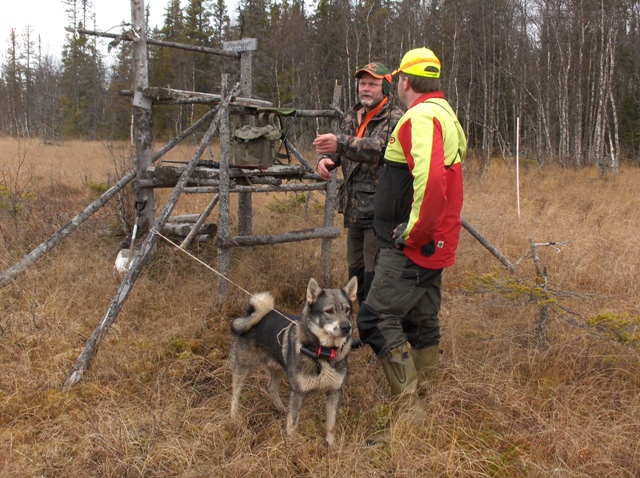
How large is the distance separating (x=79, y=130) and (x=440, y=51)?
2749 centimetres

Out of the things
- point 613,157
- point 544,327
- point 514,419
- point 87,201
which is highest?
point 613,157

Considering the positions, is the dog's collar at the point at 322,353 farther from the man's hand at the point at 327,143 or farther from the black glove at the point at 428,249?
the man's hand at the point at 327,143

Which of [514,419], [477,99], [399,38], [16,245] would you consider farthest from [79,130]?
[514,419]

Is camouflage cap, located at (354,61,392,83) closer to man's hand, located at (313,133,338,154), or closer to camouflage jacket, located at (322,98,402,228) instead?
camouflage jacket, located at (322,98,402,228)

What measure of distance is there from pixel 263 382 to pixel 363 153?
2.00 meters

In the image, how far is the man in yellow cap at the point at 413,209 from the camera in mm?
2910

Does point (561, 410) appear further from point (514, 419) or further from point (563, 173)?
point (563, 173)

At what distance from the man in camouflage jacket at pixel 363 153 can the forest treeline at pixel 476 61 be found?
12.5 m

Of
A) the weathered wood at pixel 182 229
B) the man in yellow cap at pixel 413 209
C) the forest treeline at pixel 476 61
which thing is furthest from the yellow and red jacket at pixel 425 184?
the forest treeline at pixel 476 61

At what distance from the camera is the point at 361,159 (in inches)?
155

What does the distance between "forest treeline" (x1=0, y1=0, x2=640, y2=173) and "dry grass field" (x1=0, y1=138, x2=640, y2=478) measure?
12.2m

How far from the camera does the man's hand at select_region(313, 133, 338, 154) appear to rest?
12.6 feet

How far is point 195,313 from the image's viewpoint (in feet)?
15.9

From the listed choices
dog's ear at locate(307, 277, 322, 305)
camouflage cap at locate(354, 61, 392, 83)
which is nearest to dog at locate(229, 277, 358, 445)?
dog's ear at locate(307, 277, 322, 305)
